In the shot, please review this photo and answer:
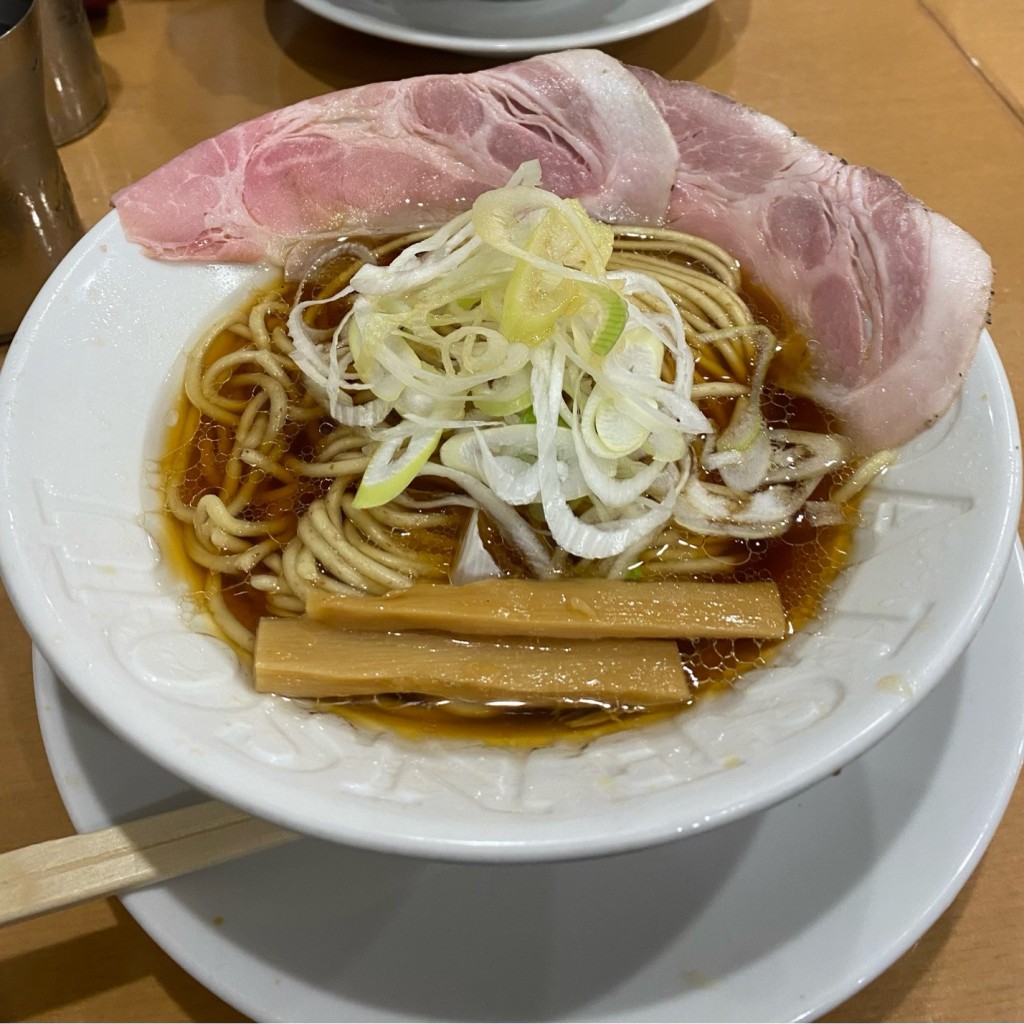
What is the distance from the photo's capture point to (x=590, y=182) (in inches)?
57.9

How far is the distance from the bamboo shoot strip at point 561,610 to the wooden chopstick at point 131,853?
0.83 ft

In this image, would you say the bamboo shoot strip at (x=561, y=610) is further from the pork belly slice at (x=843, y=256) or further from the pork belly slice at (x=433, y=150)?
the pork belly slice at (x=433, y=150)

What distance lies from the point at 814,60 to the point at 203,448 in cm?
188

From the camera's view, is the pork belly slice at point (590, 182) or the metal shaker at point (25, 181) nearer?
the pork belly slice at point (590, 182)

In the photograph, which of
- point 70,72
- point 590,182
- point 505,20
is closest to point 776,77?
point 505,20

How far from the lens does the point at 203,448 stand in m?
1.29

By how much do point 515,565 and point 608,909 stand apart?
1.40 ft

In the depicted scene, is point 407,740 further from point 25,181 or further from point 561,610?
point 25,181

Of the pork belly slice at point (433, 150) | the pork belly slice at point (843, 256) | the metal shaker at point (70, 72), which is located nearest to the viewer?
the pork belly slice at point (843, 256)

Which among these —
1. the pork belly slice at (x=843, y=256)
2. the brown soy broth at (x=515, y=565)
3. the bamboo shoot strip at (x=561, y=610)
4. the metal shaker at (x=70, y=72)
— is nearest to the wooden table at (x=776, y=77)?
the metal shaker at (x=70, y=72)

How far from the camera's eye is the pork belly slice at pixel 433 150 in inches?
55.2

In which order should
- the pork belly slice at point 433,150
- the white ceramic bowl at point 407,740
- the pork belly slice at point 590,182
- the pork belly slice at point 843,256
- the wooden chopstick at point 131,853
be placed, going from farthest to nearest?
the pork belly slice at point 433,150 < the pork belly slice at point 590,182 < the pork belly slice at point 843,256 < the wooden chopstick at point 131,853 < the white ceramic bowl at point 407,740

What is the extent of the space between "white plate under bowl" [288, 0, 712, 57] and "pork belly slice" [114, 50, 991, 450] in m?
0.53

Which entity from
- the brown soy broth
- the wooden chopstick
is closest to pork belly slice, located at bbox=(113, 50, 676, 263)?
the brown soy broth
